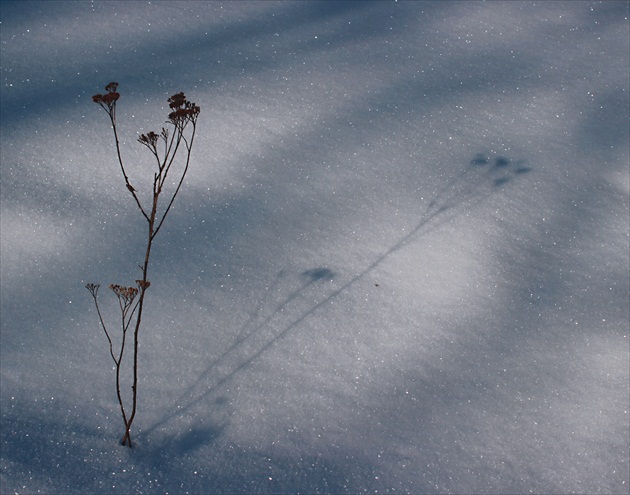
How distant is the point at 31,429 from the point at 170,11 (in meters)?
1.77

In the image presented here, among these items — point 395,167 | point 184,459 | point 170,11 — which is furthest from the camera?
point 170,11

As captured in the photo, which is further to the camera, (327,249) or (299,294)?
(327,249)

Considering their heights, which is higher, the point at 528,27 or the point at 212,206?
the point at 528,27

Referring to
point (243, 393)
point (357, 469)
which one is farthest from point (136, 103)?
point (357, 469)

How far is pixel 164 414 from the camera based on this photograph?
152 centimetres

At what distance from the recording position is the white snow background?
4.90 ft

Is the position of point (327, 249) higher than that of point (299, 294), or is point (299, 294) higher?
point (327, 249)

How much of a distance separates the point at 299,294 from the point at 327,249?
19 centimetres

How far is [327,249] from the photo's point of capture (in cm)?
192

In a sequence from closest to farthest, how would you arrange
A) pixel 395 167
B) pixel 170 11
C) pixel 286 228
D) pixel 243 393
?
pixel 243 393
pixel 286 228
pixel 395 167
pixel 170 11

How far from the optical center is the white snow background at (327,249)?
4.90 ft

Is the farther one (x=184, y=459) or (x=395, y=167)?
(x=395, y=167)

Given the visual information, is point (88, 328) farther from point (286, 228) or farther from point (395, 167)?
point (395, 167)

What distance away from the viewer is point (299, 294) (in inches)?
70.6
